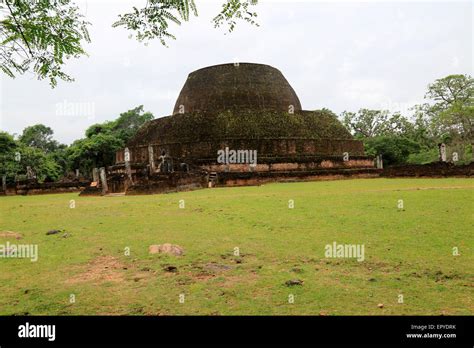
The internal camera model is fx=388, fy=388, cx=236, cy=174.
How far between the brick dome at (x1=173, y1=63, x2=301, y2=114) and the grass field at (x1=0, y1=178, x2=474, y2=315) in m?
21.0

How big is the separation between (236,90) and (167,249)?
2511cm

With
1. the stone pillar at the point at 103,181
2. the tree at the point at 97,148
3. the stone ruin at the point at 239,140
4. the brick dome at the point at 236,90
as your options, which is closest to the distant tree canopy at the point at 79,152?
A: the tree at the point at 97,148

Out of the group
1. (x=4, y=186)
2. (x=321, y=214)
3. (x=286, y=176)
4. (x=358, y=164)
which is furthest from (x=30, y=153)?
(x=321, y=214)

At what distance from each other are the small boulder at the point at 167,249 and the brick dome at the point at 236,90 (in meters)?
22.7

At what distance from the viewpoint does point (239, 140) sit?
78.9 feet

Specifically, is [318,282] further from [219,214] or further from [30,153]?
[30,153]

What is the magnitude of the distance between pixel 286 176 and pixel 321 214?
1365 cm

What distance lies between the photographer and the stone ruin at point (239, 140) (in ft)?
65.8

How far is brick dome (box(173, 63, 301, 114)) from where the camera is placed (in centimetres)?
2895

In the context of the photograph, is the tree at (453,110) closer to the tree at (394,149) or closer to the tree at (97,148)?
the tree at (394,149)

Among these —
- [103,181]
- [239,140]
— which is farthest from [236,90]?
[103,181]

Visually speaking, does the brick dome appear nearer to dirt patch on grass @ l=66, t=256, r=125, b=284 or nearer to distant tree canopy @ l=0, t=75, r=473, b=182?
distant tree canopy @ l=0, t=75, r=473, b=182

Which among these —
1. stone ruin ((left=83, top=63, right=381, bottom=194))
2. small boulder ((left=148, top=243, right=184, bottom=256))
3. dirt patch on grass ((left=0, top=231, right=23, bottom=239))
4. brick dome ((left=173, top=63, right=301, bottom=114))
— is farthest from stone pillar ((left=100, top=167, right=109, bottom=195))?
small boulder ((left=148, top=243, right=184, bottom=256))
